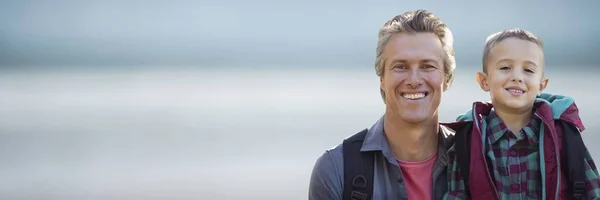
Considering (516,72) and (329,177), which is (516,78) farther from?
(329,177)

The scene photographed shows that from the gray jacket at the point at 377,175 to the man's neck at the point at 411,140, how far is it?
3 centimetres

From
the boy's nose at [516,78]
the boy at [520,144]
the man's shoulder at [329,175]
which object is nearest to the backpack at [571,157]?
the boy at [520,144]

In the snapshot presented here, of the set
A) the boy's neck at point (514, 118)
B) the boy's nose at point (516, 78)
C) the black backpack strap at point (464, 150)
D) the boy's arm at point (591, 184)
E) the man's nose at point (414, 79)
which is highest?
the man's nose at point (414, 79)

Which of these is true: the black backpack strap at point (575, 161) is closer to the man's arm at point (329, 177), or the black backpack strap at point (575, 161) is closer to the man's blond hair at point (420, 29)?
the man's blond hair at point (420, 29)

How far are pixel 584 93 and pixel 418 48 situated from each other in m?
2.70

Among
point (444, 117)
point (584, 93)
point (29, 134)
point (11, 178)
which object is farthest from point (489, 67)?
point (29, 134)

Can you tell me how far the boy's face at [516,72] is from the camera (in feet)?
4.44

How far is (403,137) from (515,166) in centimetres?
21

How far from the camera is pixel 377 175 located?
4.58ft

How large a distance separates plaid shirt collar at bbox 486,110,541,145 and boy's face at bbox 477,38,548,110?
40 millimetres

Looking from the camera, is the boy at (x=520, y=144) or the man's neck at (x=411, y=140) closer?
the boy at (x=520, y=144)

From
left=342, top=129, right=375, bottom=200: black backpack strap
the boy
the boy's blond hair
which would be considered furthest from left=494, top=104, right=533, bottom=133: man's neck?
left=342, top=129, right=375, bottom=200: black backpack strap

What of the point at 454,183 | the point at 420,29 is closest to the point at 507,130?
the point at 454,183

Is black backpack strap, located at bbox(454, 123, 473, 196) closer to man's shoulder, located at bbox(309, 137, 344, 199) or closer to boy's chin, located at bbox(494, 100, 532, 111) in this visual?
boy's chin, located at bbox(494, 100, 532, 111)
